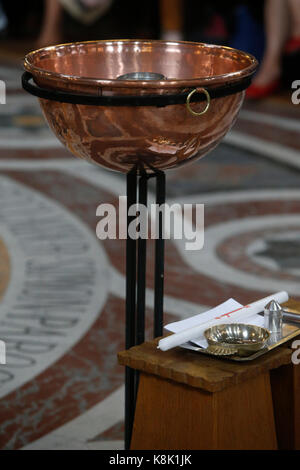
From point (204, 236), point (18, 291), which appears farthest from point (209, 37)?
point (18, 291)

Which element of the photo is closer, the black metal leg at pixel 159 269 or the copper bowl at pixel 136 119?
the copper bowl at pixel 136 119

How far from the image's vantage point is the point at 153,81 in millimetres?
1506

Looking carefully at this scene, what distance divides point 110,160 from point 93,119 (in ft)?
0.35

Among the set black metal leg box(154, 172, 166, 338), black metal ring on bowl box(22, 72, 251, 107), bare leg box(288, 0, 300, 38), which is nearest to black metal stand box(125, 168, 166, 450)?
black metal leg box(154, 172, 166, 338)

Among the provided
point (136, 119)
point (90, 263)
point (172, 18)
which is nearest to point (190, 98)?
point (136, 119)

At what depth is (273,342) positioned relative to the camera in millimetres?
1705

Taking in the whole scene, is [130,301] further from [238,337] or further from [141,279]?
[238,337]

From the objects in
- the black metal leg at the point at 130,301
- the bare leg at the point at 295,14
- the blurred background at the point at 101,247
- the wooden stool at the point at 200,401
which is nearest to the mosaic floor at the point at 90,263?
the blurred background at the point at 101,247

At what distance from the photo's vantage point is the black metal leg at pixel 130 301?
173cm

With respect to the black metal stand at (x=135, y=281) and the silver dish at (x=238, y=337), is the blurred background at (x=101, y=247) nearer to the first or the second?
the black metal stand at (x=135, y=281)

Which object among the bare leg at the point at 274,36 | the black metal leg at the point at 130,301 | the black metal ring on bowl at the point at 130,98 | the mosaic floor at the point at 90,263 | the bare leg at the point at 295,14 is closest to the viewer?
the black metal ring on bowl at the point at 130,98

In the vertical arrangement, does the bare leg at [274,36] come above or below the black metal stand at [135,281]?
above

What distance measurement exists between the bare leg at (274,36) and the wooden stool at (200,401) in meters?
4.30
